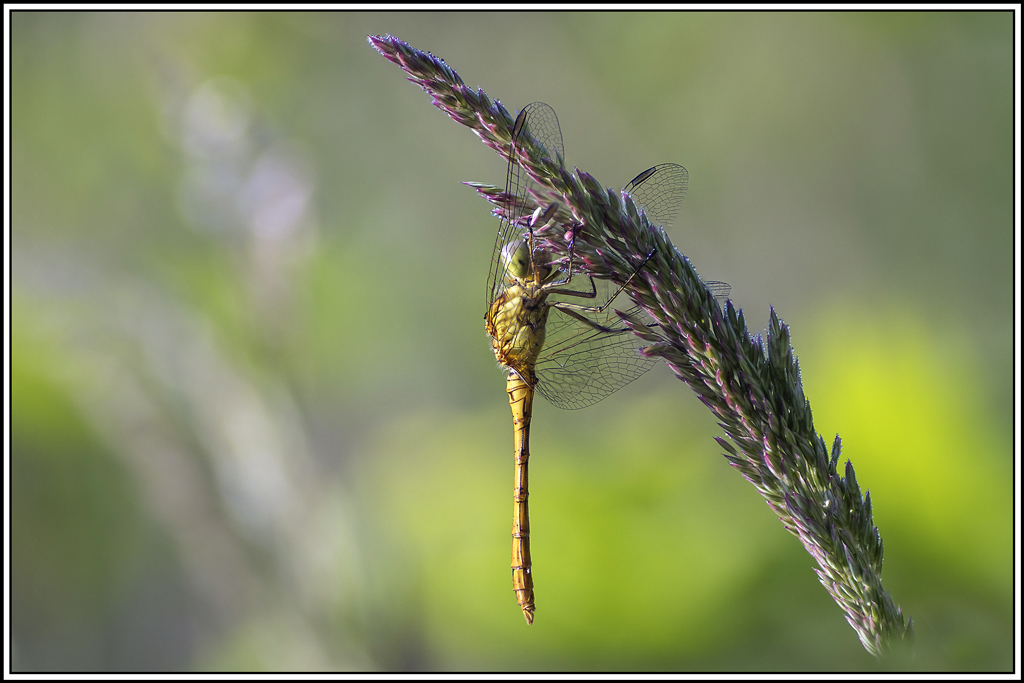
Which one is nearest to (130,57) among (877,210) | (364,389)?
(364,389)

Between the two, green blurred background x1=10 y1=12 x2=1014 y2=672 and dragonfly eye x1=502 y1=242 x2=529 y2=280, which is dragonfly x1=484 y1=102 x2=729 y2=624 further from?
green blurred background x1=10 y1=12 x2=1014 y2=672

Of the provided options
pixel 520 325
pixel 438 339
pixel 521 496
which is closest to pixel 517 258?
pixel 520 325

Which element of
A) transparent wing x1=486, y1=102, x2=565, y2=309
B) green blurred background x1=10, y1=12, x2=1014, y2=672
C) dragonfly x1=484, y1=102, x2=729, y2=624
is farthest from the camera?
green blurred background x1=10, y1=12, x2=1014, y2=672

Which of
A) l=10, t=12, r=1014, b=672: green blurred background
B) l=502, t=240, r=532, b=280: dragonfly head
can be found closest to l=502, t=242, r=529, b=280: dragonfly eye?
l=502, t=240, r=532, b=280: dragonfly head

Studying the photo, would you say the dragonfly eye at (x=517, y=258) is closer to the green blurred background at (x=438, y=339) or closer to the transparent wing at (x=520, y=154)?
the transparent wing at (x=520, y=154)

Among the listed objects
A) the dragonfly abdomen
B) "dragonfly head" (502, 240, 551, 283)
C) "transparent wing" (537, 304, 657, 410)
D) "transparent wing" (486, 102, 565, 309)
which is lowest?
the dragonfly abdomen

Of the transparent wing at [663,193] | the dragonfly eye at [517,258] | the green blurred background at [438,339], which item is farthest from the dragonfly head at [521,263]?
the green blurred background at [438,339]

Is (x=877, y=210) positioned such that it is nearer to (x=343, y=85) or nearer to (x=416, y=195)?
(x=416, y=195)
